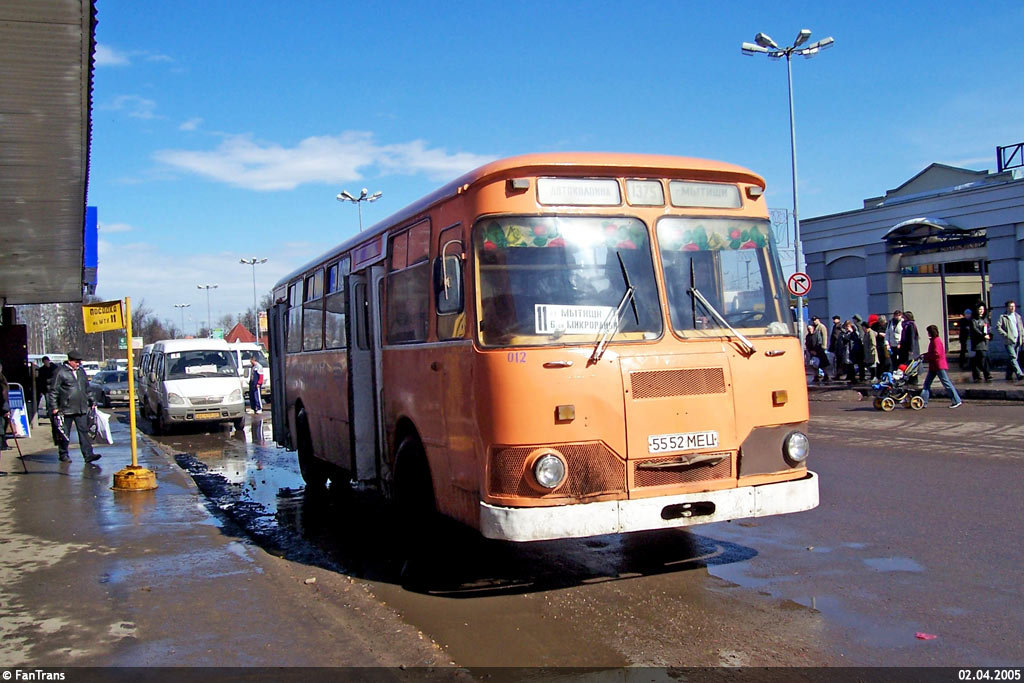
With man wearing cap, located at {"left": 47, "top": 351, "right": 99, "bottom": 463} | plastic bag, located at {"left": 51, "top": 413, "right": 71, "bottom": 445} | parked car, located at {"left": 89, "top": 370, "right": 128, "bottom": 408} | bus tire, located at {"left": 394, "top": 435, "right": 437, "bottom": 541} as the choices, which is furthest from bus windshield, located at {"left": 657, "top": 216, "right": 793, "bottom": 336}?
parked car, located at {"left": 89, "top": 370, "right": 128, "bottom": 408}

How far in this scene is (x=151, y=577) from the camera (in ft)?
23.1

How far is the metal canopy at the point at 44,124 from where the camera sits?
6.79m

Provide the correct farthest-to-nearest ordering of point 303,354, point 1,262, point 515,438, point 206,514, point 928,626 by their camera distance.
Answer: point 1,262
point 303,354
point 206,514
point 515,438
point 928,626

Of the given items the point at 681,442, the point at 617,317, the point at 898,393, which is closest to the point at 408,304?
the point at 617,317

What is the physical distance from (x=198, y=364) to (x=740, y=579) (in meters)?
20.0

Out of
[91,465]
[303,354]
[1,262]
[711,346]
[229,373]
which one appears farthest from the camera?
[229,373]

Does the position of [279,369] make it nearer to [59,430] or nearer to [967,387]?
[59,430]

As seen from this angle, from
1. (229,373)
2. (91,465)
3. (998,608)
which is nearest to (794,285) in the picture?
(229,373)

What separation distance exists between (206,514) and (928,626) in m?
7.40

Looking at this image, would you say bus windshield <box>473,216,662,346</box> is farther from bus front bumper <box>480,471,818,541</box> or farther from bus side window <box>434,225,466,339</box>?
bus front bumper <box>480,471,818,541</box>

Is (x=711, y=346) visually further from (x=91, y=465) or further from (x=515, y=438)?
(x=91, y=465)

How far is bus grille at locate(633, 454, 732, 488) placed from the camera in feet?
20.1

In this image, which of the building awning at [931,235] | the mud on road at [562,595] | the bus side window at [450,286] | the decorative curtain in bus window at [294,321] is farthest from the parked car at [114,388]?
the bus side window at [450,286]

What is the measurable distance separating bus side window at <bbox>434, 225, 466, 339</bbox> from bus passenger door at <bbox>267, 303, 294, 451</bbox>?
6.91 meters
